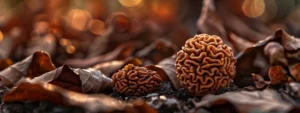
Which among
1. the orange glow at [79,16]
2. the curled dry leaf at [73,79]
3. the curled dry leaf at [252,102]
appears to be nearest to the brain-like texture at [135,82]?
the curled dry leaf at [73,79]

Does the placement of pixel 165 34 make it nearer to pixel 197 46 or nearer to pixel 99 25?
pixel 99 25

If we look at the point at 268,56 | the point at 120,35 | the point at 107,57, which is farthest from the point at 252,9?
the point at 268,56

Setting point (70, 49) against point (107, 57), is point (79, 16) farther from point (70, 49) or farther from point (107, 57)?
point (107, 57)

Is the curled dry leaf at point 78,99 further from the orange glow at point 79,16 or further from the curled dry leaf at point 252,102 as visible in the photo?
the orange glow at point 79,16

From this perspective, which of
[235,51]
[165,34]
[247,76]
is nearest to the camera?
[247,76]

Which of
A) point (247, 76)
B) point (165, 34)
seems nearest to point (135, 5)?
point (165, 34)

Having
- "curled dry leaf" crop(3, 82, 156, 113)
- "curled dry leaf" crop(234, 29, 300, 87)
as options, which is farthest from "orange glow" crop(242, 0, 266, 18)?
"curled dry leaf" crop(3, 82, 156, 113)
